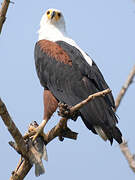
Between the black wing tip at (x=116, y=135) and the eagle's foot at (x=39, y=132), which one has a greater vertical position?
the eagle's foot at (x=39, y=132)

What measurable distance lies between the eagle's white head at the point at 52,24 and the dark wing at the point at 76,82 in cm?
57

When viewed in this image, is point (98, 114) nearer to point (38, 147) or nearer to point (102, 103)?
point (102, 103)

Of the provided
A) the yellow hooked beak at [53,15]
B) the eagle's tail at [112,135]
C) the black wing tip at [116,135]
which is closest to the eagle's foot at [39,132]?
the eagle's tail at [112,135]

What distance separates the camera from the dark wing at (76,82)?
5.81 meters

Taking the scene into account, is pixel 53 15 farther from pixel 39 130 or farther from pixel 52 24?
pixel 39 130

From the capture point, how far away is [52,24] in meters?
7.71

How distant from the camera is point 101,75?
645cm

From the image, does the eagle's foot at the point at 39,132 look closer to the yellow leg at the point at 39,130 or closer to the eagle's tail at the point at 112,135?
the yellow leg at the point at 39,130

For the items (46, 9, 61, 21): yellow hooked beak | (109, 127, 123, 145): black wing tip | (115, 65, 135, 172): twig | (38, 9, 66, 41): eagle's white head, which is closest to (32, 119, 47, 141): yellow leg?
(109, 127, 123, 145): black wing tip

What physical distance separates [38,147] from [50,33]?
262cm

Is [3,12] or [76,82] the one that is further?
[76,82]

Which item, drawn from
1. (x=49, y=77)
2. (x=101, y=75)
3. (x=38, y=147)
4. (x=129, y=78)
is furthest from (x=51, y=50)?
(x=129, y=78)

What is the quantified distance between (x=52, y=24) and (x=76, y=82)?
175 cm

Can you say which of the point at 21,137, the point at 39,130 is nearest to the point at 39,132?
the point at 39,130
